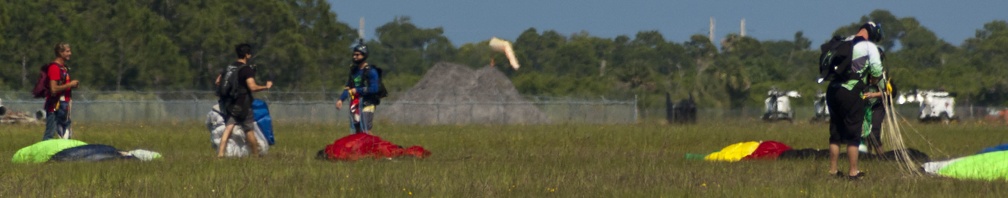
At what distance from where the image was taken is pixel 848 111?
13.6 meters

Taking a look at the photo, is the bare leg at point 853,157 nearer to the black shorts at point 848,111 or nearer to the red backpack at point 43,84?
the black shorts at point 848,111

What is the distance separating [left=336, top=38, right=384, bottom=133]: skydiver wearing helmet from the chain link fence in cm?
2958

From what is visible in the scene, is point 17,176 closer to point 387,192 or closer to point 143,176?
point 143,176

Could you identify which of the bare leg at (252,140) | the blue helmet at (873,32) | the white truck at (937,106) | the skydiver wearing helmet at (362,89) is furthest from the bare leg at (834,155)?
the white truck at (937,106)

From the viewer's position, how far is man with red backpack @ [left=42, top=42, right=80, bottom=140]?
18766 millimetres

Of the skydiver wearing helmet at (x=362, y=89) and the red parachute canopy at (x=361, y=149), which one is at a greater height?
the skydiver wearing helmet at (x=362, y=89)

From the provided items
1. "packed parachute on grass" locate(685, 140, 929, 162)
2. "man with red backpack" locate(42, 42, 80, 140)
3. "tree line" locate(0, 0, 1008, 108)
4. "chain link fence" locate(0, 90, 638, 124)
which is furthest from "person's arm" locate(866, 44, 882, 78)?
"tree line" locate(0, 0, 1008, 108)

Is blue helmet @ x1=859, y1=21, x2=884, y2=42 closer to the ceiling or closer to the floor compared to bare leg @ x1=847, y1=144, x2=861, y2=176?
closer to the ceiling

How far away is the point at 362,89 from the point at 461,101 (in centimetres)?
4097

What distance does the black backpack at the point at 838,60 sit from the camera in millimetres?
13570

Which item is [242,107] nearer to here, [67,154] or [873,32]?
[67,154]

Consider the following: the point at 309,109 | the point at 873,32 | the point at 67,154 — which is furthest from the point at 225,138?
the point at 309,109

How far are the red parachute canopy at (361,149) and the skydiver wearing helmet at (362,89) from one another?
6.97 feet

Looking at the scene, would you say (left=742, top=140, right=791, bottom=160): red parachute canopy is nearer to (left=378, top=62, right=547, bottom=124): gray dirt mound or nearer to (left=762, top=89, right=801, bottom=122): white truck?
(left=378, top=62, right=547, bottom=124): gray dirt mound
